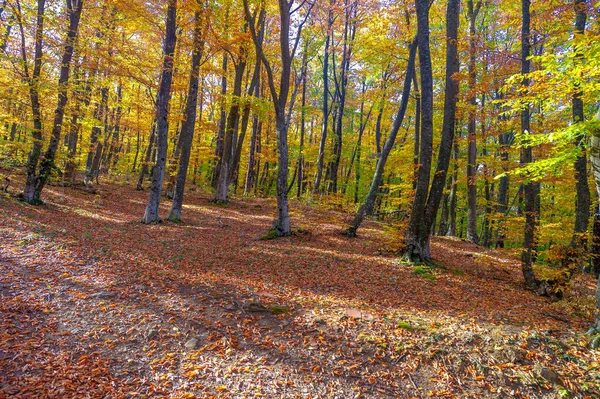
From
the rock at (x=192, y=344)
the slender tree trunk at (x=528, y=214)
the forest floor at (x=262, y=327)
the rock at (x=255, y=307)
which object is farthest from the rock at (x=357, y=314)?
the slender tree trunk at (x=528, y=214)

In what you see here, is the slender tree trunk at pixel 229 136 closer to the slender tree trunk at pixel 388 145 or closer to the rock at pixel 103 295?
the slender tree trunk at pixel 388 145

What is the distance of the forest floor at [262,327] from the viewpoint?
3.52 meters

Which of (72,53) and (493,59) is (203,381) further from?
(493,59)

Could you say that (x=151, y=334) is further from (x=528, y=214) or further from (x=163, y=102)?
(x=163, y=102)

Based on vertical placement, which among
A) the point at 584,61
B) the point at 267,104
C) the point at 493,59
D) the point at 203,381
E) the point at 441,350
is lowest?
the point at 203,381

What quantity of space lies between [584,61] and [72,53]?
13955 millimetres

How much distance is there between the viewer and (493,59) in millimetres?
11055

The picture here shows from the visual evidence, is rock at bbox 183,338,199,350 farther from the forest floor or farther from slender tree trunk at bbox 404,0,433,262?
slender tree trunk at bbox 404,0,433,262

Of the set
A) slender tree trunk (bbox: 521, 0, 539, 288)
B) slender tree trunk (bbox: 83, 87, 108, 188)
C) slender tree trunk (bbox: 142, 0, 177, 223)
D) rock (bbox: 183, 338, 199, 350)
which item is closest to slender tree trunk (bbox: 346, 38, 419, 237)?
slender tree trunk (bbox: 521, 0, 539, 288)

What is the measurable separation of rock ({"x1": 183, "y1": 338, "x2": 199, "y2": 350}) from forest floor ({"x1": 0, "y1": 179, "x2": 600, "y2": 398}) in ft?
0.06

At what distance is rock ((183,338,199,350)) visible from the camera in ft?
13.2

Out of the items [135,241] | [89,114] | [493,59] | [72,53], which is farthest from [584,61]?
[89,114]

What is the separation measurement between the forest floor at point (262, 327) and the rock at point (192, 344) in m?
0.02

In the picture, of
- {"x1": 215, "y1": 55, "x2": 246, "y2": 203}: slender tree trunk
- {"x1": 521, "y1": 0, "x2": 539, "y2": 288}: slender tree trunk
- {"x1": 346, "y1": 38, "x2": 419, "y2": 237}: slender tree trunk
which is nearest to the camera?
{"x1": 521, "y1": 0, "x2": 539, "y2": 288}: slender tree trunk
